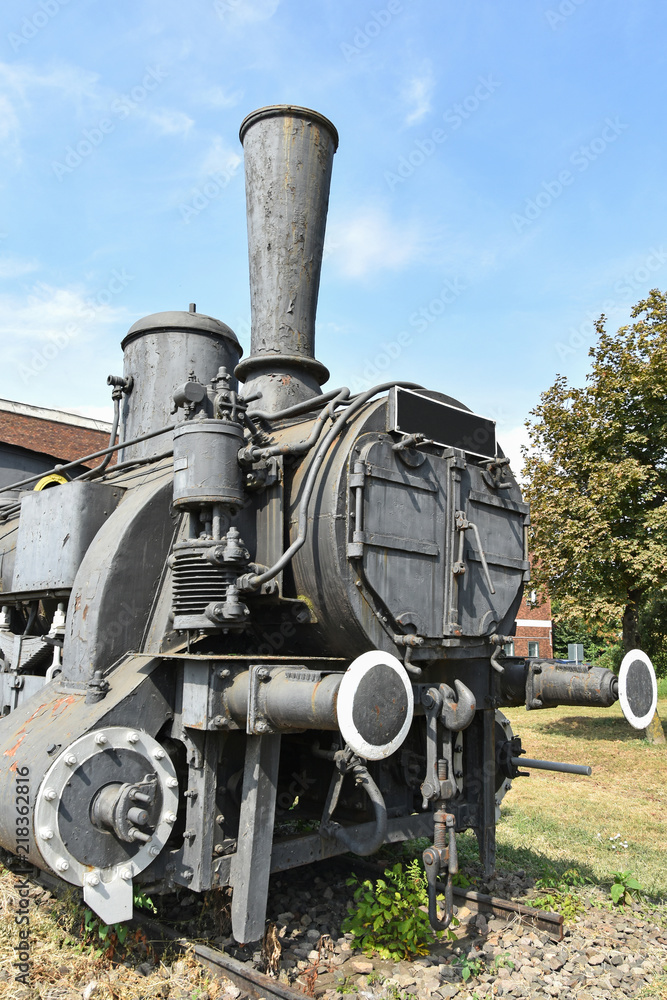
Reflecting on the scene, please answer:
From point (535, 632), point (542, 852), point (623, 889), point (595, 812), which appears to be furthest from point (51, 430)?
point (535, 632)

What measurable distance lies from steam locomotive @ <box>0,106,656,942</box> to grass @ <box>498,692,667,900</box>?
1554mm

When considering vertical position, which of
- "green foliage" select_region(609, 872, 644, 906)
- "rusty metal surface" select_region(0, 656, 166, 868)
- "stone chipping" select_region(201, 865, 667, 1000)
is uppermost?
"rusty metal surface" select_region(0, 656, 166, 868)

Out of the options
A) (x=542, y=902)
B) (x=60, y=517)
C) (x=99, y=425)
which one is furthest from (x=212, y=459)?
(x=99, y=425)

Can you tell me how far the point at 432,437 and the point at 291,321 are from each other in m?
1.32

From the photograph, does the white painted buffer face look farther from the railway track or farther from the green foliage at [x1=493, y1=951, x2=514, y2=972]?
the green foliage at [x1=493, y1=951, x2=514, y2=972]

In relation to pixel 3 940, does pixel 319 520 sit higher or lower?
higher

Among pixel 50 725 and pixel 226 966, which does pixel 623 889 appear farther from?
pixel 50 725

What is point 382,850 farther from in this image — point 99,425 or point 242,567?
point 99,425

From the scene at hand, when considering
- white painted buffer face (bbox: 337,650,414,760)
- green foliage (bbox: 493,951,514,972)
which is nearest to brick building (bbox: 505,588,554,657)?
green foliage (bbox: 493,951,514,972)

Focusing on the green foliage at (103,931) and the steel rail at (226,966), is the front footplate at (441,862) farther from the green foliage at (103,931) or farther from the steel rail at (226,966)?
the green foliage at (103,931)

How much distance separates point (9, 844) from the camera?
3.73m

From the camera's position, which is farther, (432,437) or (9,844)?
(432,437)

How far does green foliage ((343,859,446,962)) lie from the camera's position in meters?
4.34

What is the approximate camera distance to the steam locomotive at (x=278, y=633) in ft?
12.1
